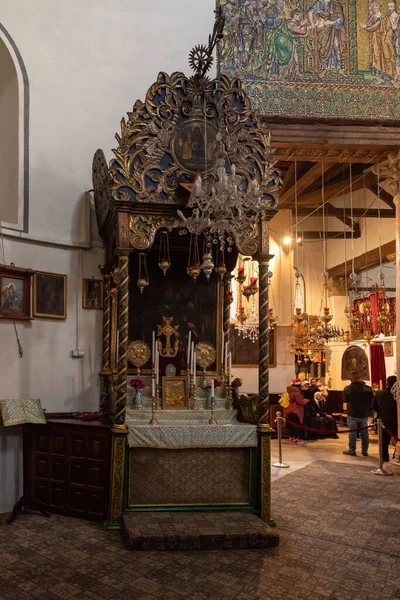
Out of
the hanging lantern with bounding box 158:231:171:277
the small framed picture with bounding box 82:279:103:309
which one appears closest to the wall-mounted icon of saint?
the hanging lantern with bounding box 158:231:171:277

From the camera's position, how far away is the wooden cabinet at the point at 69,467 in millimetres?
6750

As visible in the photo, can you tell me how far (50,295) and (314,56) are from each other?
6.17 metres

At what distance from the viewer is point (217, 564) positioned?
5.40m

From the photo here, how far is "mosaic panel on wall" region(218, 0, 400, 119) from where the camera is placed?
9.84 metres

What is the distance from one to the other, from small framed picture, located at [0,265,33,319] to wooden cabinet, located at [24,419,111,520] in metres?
1.44

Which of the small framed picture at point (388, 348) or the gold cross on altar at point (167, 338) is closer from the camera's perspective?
the gold cross on altar at point (167, 338)

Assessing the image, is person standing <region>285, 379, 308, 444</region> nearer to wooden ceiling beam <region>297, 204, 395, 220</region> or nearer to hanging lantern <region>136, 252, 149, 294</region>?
wooden ceiling beam <region>297, 204, 395, 220</region>

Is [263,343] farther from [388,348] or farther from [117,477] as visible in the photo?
[388,348]

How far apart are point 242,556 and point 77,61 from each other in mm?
6979

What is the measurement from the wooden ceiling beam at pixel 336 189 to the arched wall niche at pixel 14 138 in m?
9.56

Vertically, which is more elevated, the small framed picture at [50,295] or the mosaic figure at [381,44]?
the mosaic figure at [381,44]

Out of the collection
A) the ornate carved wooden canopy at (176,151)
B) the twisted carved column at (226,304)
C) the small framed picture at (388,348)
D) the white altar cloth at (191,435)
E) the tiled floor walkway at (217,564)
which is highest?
the ornate carved wooden canopy at (176,151)

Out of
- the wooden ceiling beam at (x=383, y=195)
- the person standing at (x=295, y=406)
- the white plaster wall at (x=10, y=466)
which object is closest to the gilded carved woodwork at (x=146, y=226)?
the white plaster wall at (x=10, y=466)

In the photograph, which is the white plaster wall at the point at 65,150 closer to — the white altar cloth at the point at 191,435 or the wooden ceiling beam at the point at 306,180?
the white altar cloth at the point at 191,435
